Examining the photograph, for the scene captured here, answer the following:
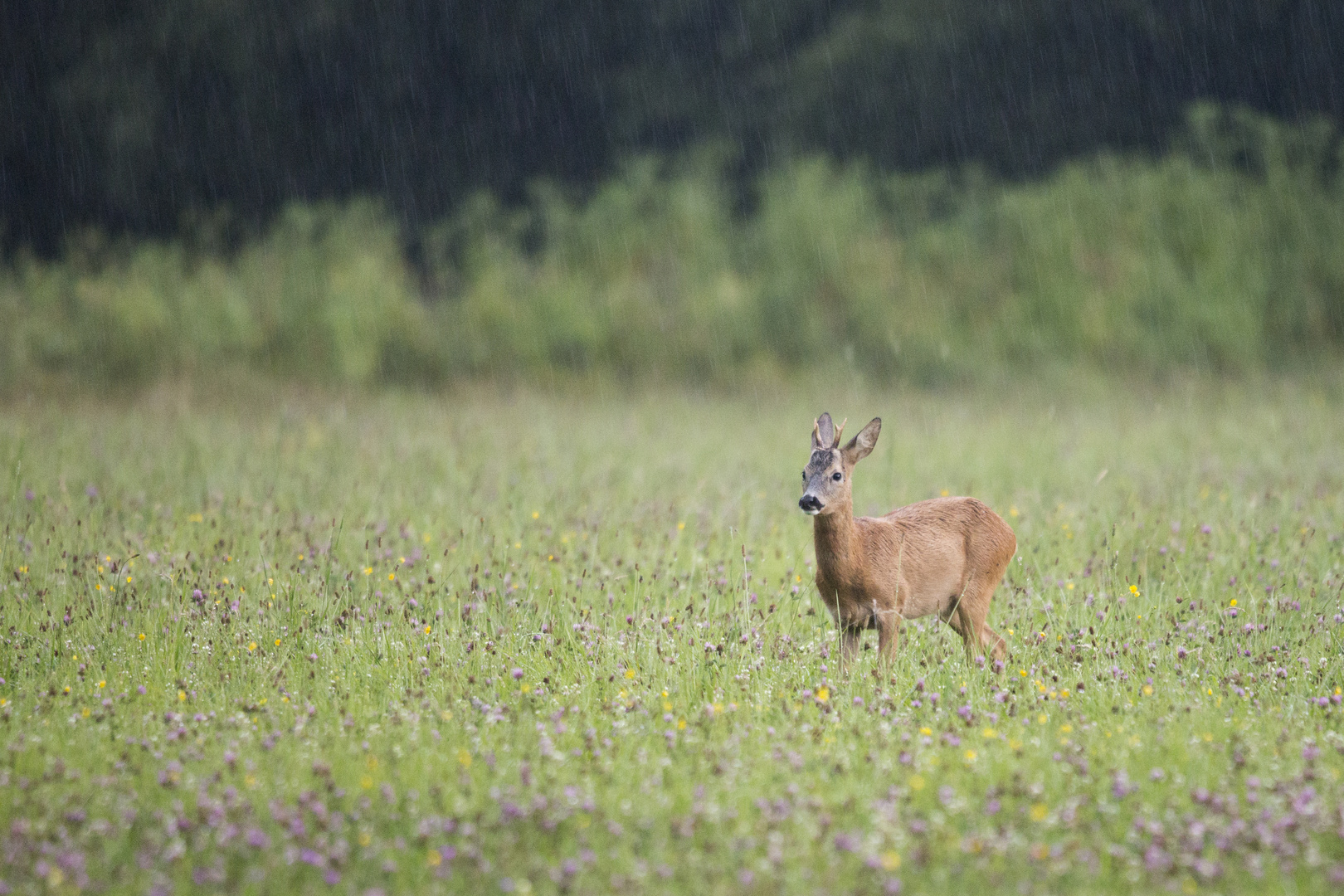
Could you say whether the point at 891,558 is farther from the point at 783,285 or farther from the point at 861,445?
the point at 783,285

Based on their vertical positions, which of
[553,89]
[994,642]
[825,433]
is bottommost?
[994,642]

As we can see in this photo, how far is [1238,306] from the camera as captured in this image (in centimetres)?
1692

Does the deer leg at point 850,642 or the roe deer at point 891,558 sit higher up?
the roe deer at point 891,558

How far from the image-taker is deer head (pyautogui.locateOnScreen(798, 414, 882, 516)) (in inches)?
176

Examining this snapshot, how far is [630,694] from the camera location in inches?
164

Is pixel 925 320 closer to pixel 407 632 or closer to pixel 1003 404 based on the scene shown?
pixel 1003 404

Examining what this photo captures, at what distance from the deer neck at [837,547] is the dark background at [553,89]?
18237mm

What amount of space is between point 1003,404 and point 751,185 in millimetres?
10199

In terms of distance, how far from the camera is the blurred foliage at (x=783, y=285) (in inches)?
629

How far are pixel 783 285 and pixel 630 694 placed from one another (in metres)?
14.4

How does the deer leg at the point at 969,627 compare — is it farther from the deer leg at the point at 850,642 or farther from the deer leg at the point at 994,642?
the deer leg at the point at 850,642

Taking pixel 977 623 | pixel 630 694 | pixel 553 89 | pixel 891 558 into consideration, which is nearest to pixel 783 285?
pixel 553 89

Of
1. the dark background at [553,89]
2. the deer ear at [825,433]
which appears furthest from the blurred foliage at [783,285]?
the deer ear at [825,433]

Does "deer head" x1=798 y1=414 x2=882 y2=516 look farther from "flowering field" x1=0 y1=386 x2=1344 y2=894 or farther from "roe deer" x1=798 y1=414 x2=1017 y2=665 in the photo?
"flowering field" x1=0 y1=386 x2=1344 y2=894
